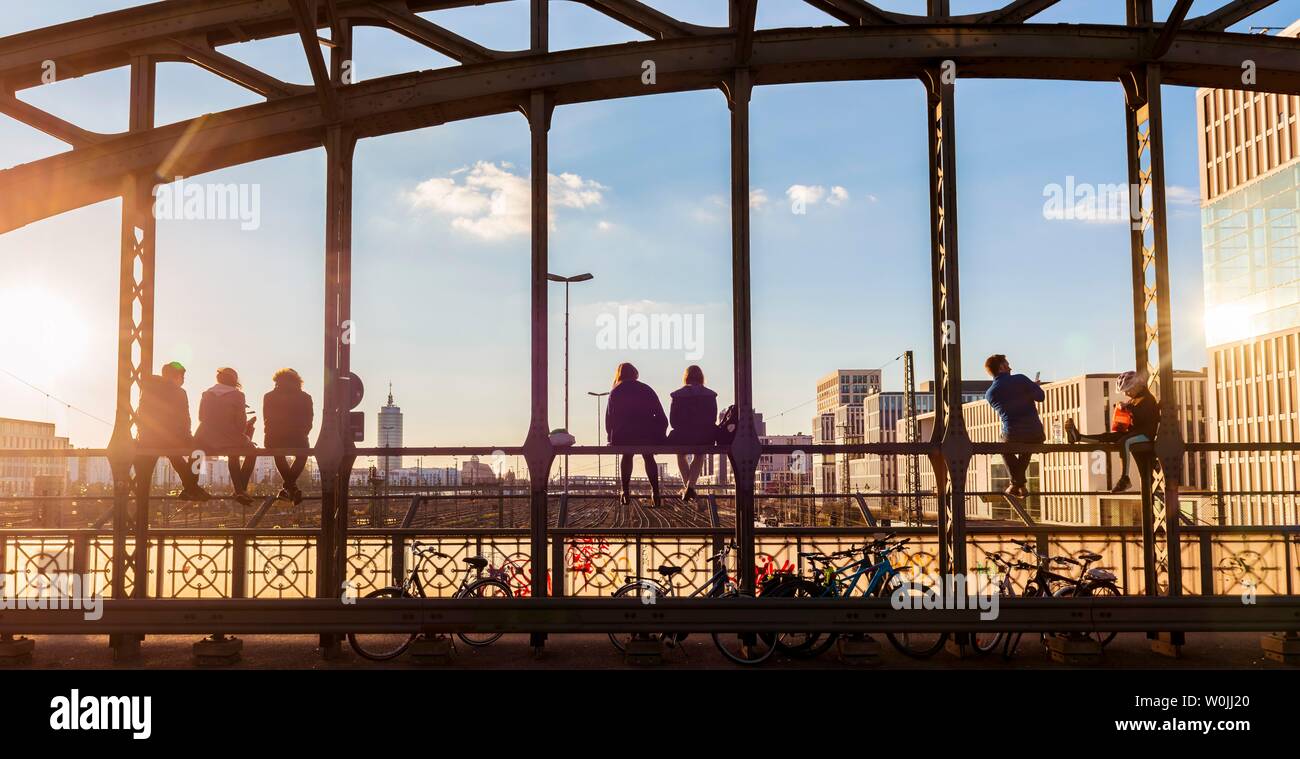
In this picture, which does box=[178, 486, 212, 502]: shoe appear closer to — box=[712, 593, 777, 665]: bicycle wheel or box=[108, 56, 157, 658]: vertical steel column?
box=[108, 56, 157, 658]: vertical steel column

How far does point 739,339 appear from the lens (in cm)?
899

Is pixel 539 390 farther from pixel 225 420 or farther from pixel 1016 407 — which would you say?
pixel 1016 407

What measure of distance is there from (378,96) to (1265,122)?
10590cm

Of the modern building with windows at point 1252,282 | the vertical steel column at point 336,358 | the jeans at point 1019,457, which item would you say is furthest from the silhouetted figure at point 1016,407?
the modern building with windows at point 1252,282

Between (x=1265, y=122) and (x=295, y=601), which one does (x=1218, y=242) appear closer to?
(x=1265, y=122)

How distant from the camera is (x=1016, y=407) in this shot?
1032 centimetres

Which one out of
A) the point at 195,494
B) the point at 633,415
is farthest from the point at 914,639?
the point at 195,494

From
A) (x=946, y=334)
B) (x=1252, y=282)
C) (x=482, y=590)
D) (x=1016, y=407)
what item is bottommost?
(x=482, y=590)

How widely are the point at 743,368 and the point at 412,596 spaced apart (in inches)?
157

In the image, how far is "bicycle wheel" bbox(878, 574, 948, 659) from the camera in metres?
8.80

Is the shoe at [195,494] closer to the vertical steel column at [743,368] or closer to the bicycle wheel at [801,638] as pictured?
the vertical steel column at [743,368]

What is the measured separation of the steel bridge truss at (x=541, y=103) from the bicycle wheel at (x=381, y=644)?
0.30 metres

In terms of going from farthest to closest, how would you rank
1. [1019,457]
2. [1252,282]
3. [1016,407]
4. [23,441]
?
[23,441], [1252,282], [1019,457], [1016,407]

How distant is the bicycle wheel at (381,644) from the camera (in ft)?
29.5
